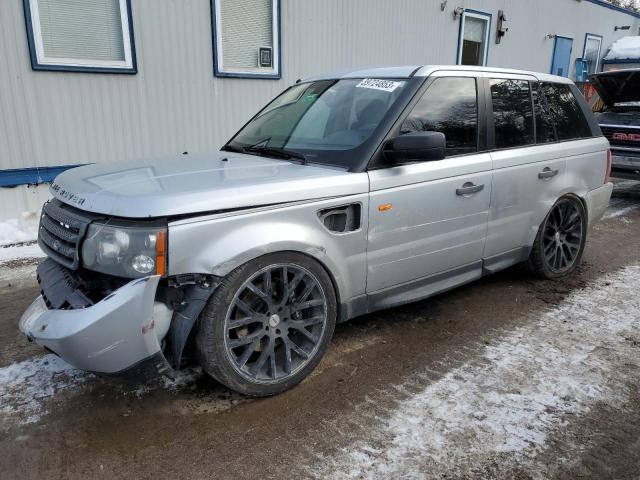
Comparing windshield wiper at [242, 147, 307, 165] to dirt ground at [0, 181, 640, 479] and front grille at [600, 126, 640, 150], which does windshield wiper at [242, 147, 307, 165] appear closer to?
dirt ground at [0, 181, 640, 479]

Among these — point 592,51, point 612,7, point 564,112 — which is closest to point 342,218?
point 564,112

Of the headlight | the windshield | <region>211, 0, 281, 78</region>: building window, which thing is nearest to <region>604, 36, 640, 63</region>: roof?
<region>211, 0, 281, 78</region>: building window

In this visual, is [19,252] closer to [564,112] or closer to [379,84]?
[379,84]

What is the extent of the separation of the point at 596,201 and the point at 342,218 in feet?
10.2

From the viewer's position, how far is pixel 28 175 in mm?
6238

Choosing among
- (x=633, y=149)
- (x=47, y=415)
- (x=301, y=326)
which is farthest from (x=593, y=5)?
(x=47, y=415)

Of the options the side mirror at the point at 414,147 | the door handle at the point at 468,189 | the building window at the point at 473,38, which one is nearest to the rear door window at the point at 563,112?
the door handle at the point at 468,189

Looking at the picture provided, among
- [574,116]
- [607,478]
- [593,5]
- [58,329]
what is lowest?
[607,478]

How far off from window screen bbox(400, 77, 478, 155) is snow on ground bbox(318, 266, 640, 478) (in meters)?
1.42

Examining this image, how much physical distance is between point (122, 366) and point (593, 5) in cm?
1892

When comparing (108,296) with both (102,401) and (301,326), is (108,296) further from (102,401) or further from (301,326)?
(301,326)

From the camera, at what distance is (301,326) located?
292 centimetres

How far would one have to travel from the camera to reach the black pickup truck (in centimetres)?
771

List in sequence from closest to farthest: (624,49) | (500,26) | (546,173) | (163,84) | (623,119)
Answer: (546,173), (163,84), (623,119), (500,26), (624,49)
